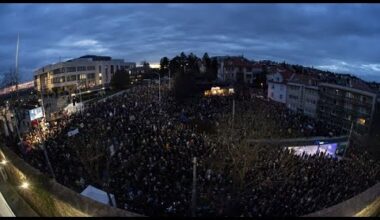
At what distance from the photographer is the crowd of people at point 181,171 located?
1295cm

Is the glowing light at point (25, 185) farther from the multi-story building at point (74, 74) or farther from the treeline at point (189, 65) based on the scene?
the treeline at point (189, 65)

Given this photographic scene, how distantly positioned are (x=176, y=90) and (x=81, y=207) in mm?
42154

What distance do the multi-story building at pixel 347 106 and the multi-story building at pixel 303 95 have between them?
3.43ft

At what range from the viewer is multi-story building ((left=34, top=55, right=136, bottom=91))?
62.3m

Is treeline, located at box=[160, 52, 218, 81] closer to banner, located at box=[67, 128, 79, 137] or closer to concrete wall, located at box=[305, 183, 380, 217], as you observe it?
banner, located at box=[67, 128, 79, 137]

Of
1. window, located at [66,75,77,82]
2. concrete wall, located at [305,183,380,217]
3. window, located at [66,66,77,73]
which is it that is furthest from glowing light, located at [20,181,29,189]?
window, located at [66,66,77,73]

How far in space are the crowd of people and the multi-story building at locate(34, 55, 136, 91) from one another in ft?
125

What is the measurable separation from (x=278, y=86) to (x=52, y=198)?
49665 millimetres

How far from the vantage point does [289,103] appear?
52219 millimetres

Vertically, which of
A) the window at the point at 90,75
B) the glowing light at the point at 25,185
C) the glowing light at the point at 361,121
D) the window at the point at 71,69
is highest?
the window at the point at 71,69

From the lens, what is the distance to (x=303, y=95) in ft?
163

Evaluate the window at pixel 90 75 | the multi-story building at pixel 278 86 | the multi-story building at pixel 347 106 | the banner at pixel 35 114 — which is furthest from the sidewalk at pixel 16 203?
the window at pixel 90 75

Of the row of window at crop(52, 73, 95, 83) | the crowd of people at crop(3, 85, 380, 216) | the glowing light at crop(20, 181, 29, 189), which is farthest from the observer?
the row of window at crop(52, 73, 95, 83)

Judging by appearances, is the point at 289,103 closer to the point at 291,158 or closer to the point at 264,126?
the point at 264,126
